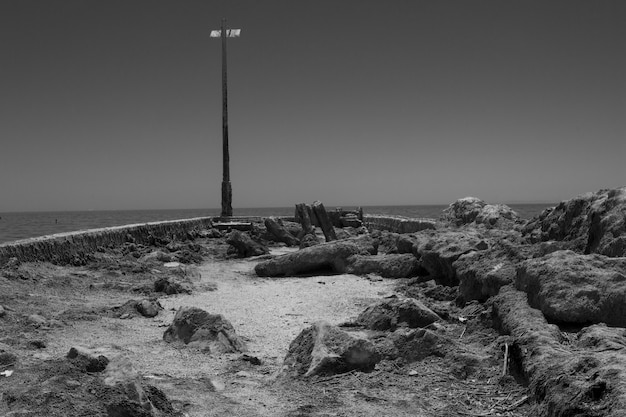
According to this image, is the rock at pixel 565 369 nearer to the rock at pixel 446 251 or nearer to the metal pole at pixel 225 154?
the rock at pixel 446 251

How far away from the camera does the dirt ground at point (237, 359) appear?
295 centimetres

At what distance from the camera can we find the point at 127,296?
21.9 ft

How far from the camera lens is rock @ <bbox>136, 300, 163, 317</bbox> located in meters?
5.44

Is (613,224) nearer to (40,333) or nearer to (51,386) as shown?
(51,386)

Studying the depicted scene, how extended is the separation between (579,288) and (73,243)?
Result: 7880mm

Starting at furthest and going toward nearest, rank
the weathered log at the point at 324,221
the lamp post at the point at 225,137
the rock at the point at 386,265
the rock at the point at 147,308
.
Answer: the lamp post at the point at 225,137 < the weathered log at the point at 324,221 < the rock at the point at 386,265 < the rock at the point at 147,308

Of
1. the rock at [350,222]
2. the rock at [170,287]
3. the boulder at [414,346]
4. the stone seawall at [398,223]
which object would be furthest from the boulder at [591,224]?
the rock at [350,222]

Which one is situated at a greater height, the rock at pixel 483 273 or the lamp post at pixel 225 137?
the lamp post at pixel 225 137

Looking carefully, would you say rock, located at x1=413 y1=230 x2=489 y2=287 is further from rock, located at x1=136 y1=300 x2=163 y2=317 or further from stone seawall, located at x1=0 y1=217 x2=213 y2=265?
stone seawall, located at x1=0 y1=217 x2=213 y2=265

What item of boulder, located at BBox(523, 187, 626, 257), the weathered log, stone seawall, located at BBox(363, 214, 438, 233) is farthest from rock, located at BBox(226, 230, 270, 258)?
boulder, located at BBox(523, 187, 626, 257)

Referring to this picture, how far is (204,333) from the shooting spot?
4.37 m

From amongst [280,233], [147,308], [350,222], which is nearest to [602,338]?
[147,308]

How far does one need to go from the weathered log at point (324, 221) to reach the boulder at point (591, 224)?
715 centimetres

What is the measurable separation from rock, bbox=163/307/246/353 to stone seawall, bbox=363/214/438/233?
790 cm
